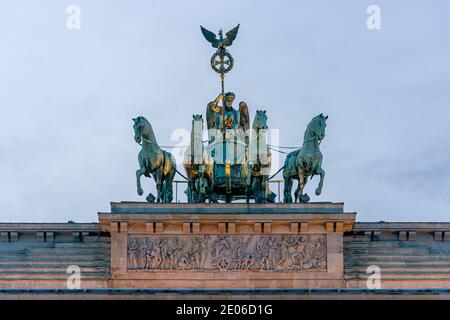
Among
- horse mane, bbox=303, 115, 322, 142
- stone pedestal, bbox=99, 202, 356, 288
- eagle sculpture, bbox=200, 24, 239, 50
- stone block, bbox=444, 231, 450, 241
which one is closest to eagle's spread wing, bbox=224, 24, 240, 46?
eagle sculpture, bbox=200, 24, 239, 50

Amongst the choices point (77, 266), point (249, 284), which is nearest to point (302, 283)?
point (249, 284)

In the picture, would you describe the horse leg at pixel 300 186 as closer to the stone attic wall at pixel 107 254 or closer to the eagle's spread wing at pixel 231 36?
the stone attic wall at pixel 107 254

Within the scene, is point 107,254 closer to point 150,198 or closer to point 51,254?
point 51,254

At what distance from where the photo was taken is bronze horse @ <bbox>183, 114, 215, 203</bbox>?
66.2m

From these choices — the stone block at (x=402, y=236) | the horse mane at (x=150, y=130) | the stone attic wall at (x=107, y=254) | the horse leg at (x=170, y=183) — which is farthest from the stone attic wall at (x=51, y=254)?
the stone block at (x=402, y=236)

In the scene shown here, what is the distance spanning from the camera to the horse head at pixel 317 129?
65500mm

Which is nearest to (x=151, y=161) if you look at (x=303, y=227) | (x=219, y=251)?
(x=219, y=251)

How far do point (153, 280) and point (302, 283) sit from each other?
12.3 ft

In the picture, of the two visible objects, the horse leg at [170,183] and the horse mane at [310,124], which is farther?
the horse leg at [170,183]

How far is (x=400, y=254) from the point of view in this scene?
214ft

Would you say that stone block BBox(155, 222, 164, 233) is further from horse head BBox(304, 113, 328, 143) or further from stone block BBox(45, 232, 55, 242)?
horse head BBox(304, 113, 328, 143)

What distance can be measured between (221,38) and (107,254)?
740 cm

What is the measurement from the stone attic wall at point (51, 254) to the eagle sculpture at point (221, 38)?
21.8 feet
